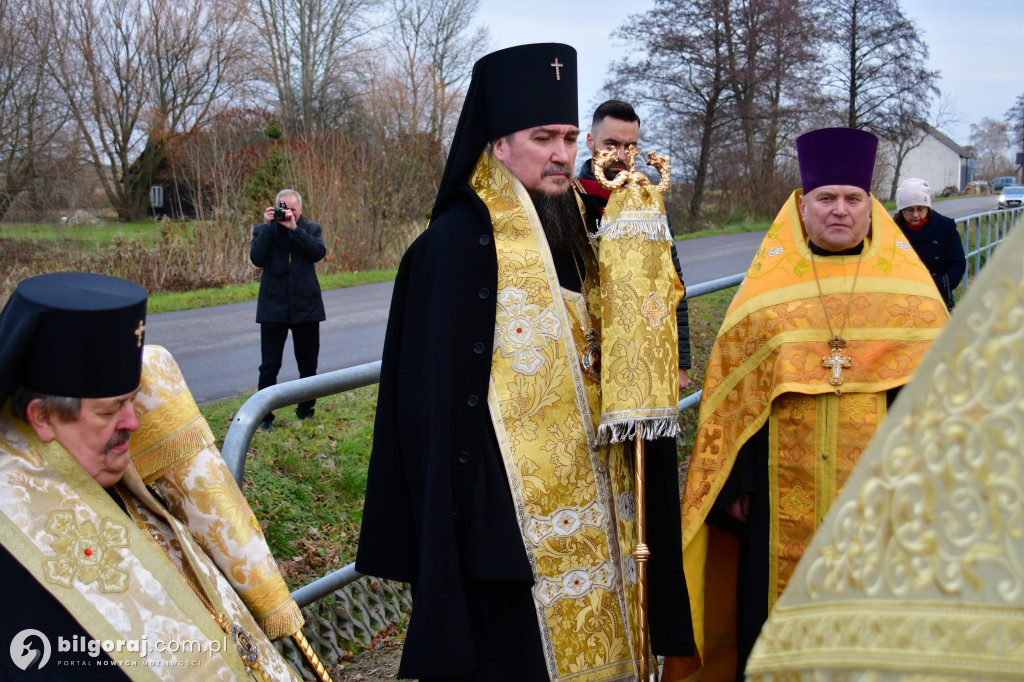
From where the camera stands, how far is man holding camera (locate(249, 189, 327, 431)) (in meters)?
7.98

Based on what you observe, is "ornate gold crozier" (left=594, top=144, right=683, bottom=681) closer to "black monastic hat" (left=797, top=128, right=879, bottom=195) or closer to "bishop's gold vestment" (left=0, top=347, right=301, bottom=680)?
"black monastic hat" (left=797, top=128, right=879, bottom=195)

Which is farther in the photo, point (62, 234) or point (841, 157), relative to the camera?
point (62, 234)

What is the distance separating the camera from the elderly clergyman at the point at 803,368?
341 cm

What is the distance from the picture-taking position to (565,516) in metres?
2.94

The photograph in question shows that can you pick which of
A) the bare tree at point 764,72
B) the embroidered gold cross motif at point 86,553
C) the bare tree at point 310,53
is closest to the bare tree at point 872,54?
the bare tree at point 764,72

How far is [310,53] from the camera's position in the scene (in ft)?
113

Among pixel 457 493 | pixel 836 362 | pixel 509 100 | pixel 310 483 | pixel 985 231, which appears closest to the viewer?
pixel 457 493

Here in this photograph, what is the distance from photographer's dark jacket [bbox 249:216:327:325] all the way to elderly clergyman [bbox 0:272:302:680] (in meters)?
5.77

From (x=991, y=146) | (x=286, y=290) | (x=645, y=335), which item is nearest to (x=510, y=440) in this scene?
(x=645, y=335)

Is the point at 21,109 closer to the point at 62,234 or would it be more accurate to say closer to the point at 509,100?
the point at 62,234

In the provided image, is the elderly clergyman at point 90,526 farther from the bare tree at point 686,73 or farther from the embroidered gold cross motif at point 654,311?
the bare tree at point 686,73

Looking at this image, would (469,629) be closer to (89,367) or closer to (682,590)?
(682,590)

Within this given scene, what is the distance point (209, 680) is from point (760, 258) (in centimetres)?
248

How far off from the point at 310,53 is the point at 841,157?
109 feet
